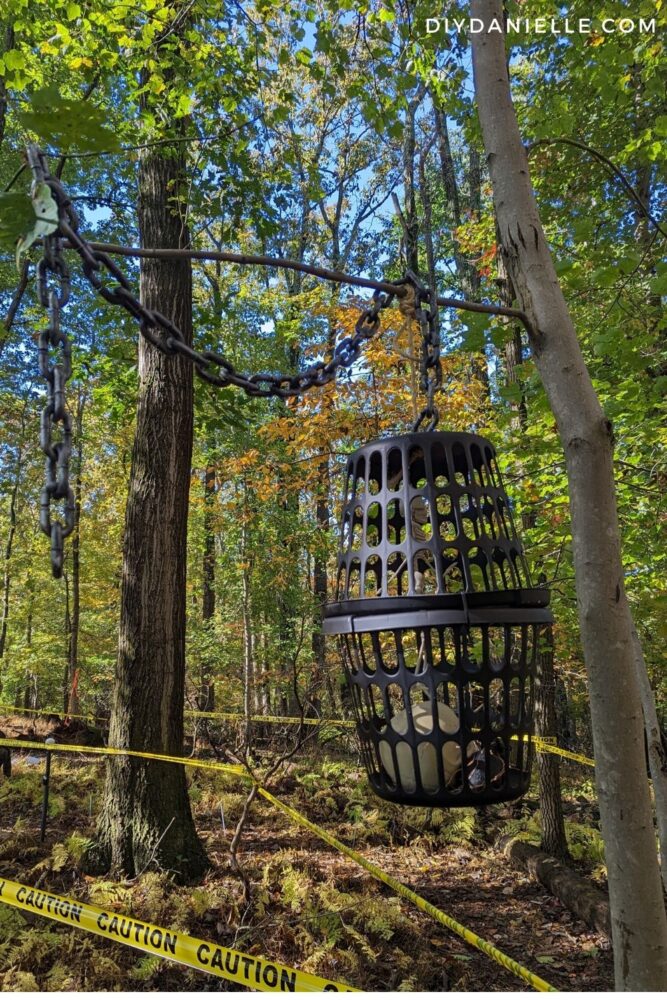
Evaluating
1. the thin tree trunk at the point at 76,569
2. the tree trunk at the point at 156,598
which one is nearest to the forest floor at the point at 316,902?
the tree trunk at the point at 156,598

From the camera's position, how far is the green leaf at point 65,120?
1.19m

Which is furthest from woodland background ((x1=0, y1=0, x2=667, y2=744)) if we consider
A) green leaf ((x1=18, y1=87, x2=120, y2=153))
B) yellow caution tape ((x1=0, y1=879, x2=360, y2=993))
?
yellow caution tape ((x1=0, y1=879, x2=360, y2=993))

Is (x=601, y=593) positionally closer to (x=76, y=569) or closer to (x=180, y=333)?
(x=180, y=333)

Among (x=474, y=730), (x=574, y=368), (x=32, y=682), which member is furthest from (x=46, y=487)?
(x=32, y=682)

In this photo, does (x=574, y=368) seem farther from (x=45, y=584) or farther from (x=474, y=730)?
(x=45, y=584)

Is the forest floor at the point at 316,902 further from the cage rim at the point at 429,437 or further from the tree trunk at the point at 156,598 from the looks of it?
the cage rim at the point at 429,437

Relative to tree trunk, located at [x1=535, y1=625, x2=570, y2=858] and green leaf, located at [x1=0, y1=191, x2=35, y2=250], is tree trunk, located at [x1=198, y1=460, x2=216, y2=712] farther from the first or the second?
green leaf, located at [x1=0, y1=191, x2=35, y2=250]

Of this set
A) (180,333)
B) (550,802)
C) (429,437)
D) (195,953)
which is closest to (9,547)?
(550,802)

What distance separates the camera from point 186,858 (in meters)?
4.04

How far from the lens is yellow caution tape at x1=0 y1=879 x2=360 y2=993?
2.41 m

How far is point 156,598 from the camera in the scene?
430 cm

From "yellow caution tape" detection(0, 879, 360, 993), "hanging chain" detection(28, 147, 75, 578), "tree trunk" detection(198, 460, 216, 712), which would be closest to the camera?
"hanging chain" detection(28, 147, 75, 578)

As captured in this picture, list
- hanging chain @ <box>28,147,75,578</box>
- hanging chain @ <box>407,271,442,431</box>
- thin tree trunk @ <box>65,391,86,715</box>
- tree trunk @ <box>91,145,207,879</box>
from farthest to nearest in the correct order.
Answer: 1. thin tree trunk @ <box>65,391,86,715</box>
2. tree trunk @ <box>91,145,207,879</box>
3. hanging chain @ <box>407,271,442,431</box>
4. hanging chain @ <box>28,147,75,578</box>

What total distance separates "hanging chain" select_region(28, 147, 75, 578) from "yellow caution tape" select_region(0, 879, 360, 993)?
225 centimetres
